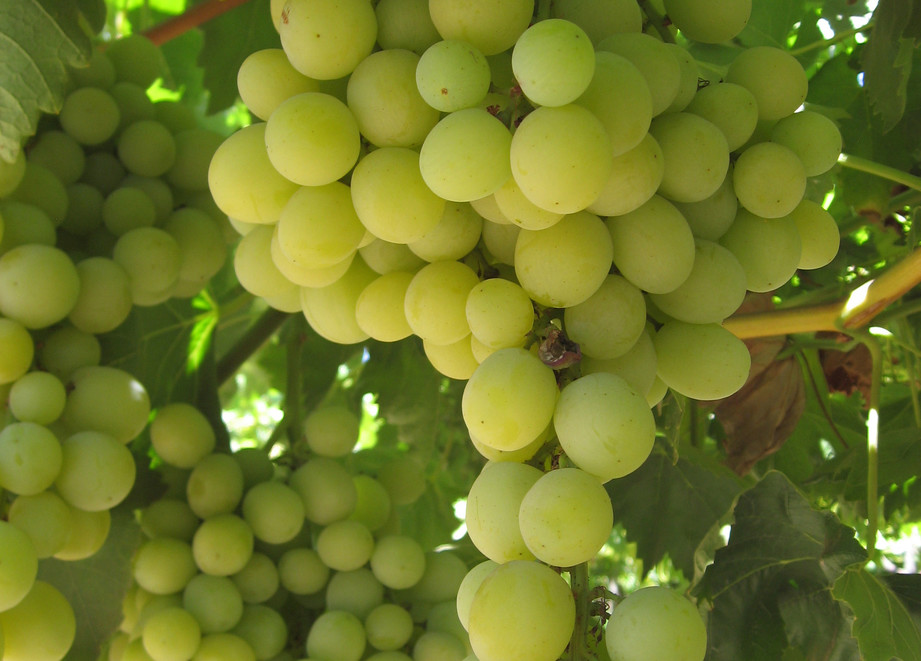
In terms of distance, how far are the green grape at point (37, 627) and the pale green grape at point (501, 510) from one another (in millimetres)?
436

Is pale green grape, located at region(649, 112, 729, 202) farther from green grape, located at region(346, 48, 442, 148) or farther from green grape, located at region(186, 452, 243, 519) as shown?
green grape, located at region(186, 452, 243, 519)

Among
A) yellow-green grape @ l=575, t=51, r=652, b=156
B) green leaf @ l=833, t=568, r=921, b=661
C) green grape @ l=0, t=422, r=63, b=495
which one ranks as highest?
yellow-green grape @ l=575, t=51, r=652, b=156

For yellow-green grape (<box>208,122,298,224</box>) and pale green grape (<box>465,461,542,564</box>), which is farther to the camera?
yellow-green grape (<box>208,122,298,224</box>)

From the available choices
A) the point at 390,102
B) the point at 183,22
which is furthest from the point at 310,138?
the point at 183,22

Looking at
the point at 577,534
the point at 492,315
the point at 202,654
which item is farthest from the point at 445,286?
the point at 202,654

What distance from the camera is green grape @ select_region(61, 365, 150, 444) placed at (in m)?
0.73

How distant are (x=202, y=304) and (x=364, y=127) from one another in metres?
0.68

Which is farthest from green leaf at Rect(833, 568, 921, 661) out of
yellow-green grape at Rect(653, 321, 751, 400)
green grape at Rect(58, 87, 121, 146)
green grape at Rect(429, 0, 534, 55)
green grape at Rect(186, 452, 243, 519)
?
green grape at Rect(58, 87, 121, 146)

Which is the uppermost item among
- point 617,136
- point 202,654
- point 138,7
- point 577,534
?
point 617,136

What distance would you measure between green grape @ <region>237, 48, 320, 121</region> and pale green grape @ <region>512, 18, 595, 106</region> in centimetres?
17

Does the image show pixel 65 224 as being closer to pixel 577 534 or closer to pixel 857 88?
pixel 577 534

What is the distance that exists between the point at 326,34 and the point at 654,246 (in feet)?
0.69

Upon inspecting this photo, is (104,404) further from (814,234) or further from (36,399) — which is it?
(814,234)

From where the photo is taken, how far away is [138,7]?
1379 mm
